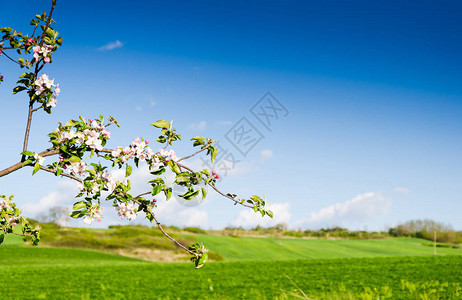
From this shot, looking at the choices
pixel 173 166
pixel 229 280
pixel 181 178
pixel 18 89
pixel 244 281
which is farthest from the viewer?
pixel 229 280

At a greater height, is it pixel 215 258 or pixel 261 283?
pixel 261 283

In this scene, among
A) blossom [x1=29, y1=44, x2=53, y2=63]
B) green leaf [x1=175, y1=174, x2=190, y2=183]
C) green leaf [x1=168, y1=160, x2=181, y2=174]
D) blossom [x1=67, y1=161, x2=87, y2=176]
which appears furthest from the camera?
blossom [x1=29, y1=44, x2=53, y2=63]

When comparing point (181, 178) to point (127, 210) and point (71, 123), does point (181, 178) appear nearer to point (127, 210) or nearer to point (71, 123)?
point (127, 210)

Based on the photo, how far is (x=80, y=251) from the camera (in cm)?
3134

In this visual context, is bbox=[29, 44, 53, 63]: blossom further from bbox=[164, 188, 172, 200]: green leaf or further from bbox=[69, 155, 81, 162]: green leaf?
bbox=[164, 188, 172, 200]: green leaf

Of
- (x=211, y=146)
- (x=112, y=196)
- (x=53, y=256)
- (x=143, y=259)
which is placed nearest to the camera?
(x=112, y=196)

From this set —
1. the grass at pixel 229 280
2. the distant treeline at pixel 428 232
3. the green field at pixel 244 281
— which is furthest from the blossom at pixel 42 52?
the distant treeline at pixel 428 232

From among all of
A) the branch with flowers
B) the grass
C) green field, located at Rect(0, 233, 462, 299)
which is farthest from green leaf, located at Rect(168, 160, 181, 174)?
the grass

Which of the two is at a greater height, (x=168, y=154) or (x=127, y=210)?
(x=168, y=154)

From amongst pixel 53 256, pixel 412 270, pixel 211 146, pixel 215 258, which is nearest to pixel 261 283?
pixel 412 270

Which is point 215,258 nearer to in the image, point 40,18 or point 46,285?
point 46,285

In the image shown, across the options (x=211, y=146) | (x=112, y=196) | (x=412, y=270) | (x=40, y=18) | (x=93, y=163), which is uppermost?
(x=40, y=18)

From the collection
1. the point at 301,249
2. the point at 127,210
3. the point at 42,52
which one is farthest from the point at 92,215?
the point at 301,249

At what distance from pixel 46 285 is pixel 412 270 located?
48.8 ft
